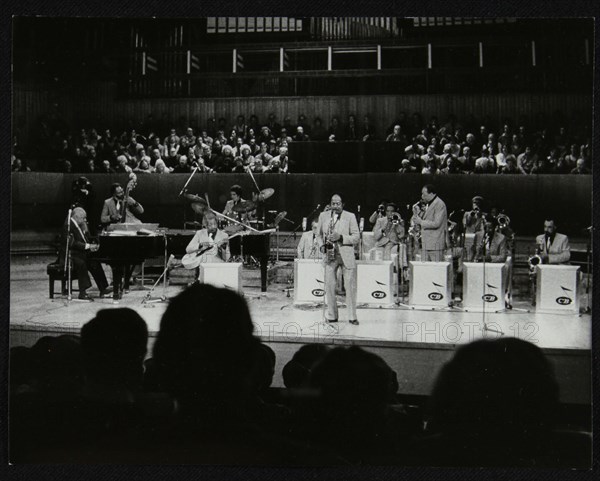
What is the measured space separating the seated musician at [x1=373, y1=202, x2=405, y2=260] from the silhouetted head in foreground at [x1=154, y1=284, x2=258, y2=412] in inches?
136

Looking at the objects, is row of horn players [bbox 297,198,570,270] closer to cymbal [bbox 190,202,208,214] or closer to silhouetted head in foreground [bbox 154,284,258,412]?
cymbal [bbox 190,202,208,214]

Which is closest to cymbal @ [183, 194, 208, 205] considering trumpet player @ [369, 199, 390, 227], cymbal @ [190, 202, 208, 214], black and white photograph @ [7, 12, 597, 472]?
cymbal @ [190, 202, 208, 214]

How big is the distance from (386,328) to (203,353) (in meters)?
1.95

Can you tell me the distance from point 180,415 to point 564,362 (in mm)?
3270

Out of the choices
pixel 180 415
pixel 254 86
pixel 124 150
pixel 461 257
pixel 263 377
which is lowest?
pixel 180 415

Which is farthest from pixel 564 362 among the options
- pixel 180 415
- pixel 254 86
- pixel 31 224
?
pixel 31 224

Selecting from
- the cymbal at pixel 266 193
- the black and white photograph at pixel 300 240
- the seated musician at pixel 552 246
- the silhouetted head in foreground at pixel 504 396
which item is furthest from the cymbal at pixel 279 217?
the silhouetted head in foreground at pixel 504 396

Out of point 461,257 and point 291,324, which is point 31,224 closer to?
point 291,324

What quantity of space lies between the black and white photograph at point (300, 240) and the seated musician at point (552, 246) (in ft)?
0.12

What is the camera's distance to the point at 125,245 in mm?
7281

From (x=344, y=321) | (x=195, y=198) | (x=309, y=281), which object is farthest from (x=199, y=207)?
(x=344, y=321)

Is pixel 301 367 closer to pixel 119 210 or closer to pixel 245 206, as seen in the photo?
pixel 119 210

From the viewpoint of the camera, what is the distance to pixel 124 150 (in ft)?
24.3

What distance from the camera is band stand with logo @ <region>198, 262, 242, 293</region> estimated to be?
6941 mm
